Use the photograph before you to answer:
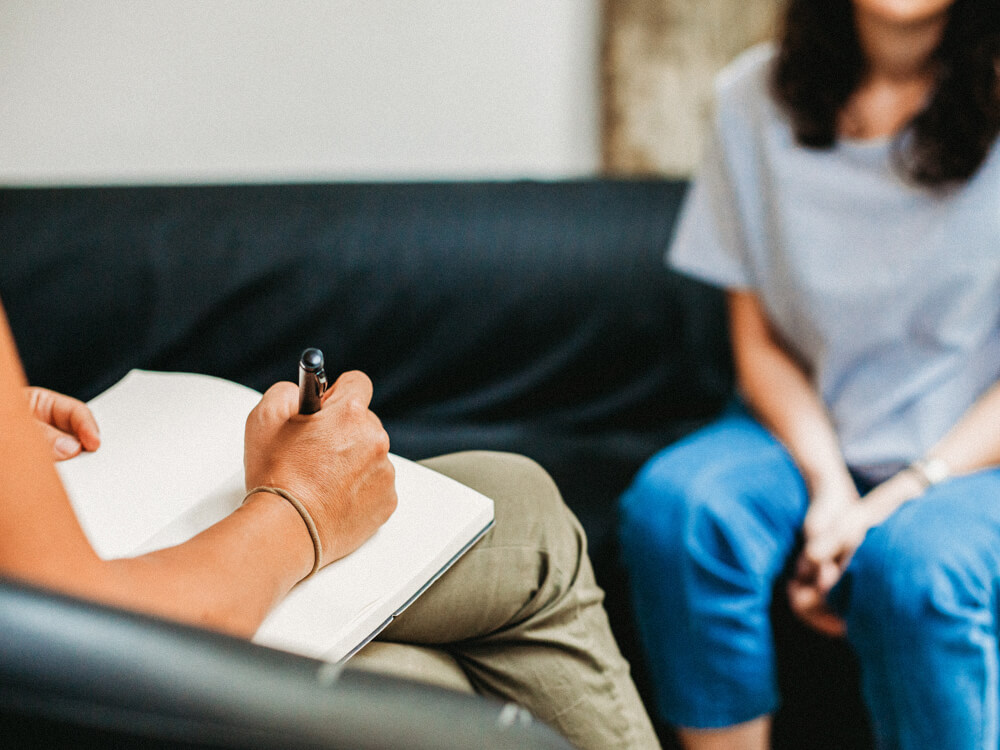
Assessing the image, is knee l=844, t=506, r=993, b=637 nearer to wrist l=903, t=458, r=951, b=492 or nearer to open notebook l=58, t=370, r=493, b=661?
wrist l=903, t=458, r=951, b=492

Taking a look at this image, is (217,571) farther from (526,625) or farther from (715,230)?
(715,230)

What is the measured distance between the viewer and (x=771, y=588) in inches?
28.5

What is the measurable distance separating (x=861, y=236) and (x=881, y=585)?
330 millimetres

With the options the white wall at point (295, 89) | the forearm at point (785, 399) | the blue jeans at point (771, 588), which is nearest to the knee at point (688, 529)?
the blue jeans at point (771, 588)

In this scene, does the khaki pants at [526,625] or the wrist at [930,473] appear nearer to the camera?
the khaki pants at [526,625]

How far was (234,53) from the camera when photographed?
1127mm

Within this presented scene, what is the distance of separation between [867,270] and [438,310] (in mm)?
426

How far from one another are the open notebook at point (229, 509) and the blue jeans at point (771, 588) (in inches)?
9.9

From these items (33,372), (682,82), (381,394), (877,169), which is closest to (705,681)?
(381,394)

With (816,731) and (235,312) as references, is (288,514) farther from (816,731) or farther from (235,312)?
(816,731)

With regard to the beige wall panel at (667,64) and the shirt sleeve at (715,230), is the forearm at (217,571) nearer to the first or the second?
the shirt sleeve at (715,230)

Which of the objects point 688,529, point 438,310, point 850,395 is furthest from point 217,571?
point 850,395

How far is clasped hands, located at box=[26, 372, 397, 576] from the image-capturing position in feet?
1.41

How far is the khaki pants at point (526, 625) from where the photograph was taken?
1.57 feet
